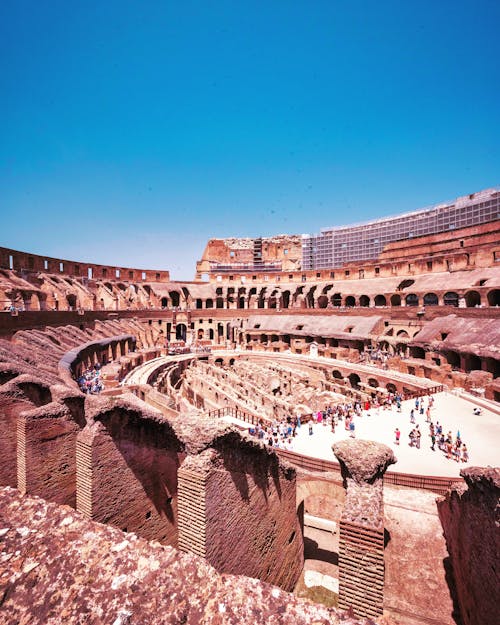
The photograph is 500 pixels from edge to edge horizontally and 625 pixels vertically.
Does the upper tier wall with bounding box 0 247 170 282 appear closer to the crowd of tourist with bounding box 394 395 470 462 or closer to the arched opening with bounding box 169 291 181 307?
the arched opening with bounding box 169 291 181 307

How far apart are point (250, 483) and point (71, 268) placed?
1673 inches

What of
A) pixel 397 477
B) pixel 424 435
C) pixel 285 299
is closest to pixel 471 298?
pixel 424 435

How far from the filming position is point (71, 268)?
40812 mm

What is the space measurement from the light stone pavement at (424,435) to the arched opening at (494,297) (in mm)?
13564

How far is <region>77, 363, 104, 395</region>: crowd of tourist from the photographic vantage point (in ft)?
53.4

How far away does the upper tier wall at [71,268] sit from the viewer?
32219mm

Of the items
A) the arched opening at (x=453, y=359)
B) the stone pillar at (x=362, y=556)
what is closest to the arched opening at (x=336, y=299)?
the arched opening at (x=453, y=359)

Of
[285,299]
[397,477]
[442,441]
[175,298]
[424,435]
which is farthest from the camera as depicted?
[175,298]

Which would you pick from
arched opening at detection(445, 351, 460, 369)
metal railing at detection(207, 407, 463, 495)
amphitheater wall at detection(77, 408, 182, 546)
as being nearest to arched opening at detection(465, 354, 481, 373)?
arched opening at detection(445, 351, 460, 369)

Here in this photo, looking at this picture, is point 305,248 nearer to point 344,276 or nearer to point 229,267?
point 229,267

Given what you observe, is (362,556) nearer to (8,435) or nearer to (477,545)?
(477,545)

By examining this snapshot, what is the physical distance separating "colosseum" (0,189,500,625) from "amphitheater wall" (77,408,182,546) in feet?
0.09

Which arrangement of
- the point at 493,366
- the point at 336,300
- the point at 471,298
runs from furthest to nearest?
the point at 336,300 < the point at 471,298 < the point at 493,366

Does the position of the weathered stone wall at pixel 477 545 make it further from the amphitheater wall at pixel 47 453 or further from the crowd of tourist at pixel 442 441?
the amphitheater wall at pixel 47 453
